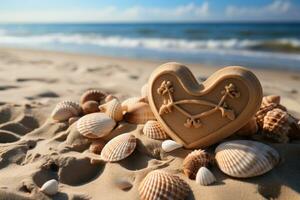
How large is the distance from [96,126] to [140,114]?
419mm

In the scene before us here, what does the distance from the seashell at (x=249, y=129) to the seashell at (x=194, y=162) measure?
39 cm

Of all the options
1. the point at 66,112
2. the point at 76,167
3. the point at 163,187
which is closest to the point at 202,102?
the point at 163,187

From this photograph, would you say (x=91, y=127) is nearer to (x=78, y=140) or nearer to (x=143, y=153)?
(x=78, y=140)

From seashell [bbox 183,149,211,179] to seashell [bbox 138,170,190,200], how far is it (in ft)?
0.43

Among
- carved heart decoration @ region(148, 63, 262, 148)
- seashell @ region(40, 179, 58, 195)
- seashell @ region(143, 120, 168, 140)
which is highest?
carved heart decoration @ region(148, 63, 262, 148)

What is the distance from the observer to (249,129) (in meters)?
2.85

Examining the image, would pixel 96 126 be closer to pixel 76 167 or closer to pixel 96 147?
pixel 96 147

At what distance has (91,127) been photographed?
10.1 ft

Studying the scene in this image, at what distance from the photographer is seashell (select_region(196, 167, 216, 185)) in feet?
8.25

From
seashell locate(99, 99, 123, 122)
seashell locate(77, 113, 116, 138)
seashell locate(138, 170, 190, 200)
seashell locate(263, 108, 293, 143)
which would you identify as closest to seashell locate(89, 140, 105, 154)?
seashell locate(77, 113, 116, 138)

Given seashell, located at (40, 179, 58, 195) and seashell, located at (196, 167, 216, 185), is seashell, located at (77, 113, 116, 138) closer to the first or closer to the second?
seashell, located at (40, 179, 58, 195)

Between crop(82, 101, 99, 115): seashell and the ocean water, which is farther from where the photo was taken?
the ocean water

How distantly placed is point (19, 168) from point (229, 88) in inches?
68.2

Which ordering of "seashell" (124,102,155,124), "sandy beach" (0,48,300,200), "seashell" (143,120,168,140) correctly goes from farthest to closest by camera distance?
"seashell" (124,102,155,124) → "seashell" (143,120,168,140) → "sandy beach" (0,48,300,200)
